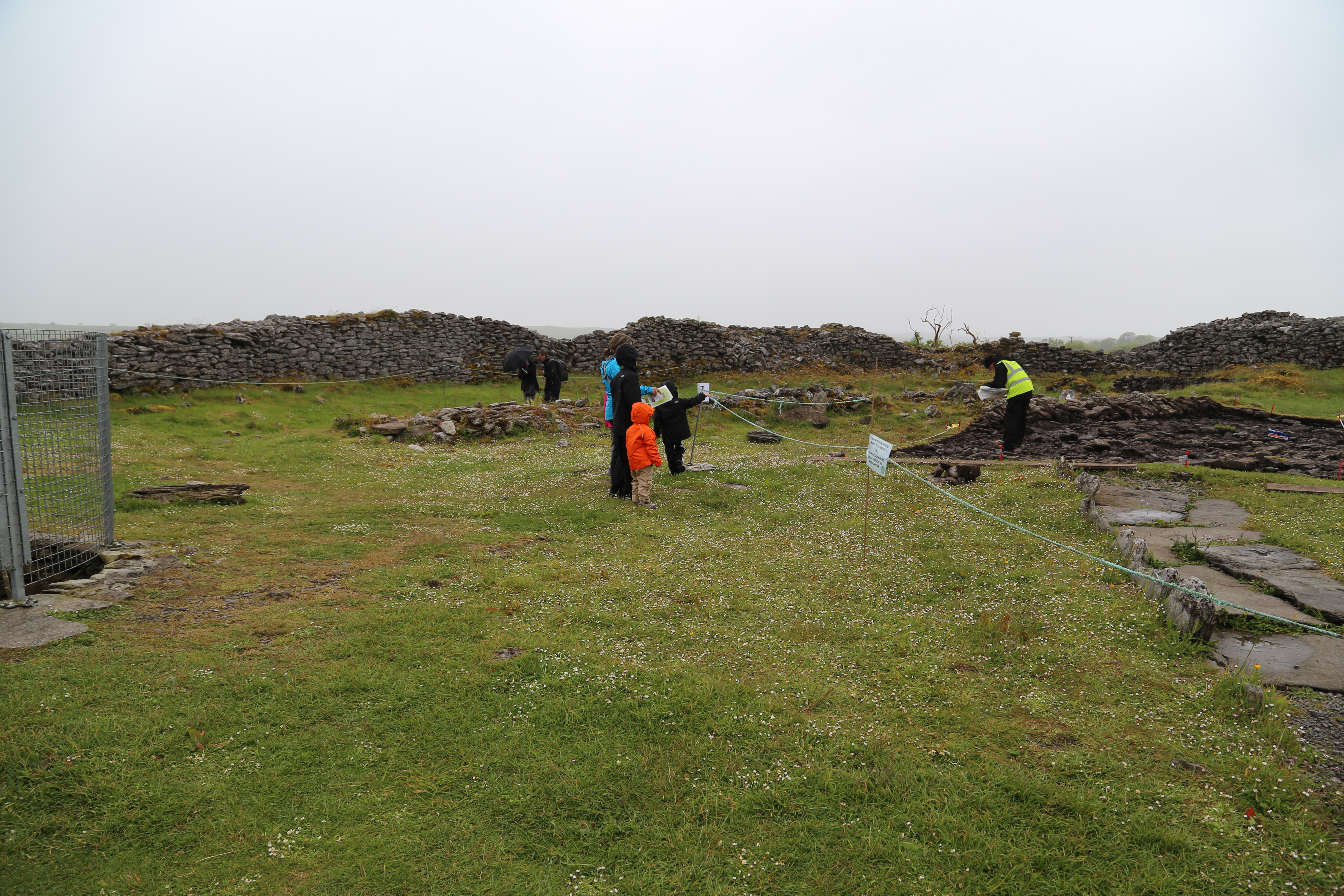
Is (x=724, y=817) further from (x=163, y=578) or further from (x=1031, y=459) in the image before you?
(x=1031, y=459)

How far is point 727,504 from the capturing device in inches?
424

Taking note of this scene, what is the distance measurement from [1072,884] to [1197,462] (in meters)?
11.4

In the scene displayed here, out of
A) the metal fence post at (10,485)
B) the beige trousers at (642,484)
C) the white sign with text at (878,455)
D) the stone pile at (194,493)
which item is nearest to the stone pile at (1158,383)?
the white sign with text at (878,455)

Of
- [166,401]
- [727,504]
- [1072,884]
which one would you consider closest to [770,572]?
[727,504]

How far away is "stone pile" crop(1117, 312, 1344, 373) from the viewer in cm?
2505

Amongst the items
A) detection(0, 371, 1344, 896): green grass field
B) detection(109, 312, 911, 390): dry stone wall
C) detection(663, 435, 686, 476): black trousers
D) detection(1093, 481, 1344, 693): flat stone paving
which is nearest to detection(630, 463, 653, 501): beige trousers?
detection(663, 435, 686, 476): black trousers

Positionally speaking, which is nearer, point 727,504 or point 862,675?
point 862,675

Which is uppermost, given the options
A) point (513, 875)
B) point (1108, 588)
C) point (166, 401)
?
point (166, 401)

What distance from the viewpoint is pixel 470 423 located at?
17.8 meters

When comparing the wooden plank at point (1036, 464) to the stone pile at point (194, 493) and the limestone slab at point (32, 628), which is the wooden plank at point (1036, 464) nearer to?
the stone pile at point (194, 493)

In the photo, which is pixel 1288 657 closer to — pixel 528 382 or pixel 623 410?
pixel 623 410

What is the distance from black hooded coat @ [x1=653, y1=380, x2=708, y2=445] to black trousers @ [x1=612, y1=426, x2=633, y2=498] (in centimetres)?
116

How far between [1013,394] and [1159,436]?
4.04m

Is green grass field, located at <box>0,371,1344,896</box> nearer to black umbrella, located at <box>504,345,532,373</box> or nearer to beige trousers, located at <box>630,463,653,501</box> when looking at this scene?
beige trousers, located at <box>630,463,653,501</box>
